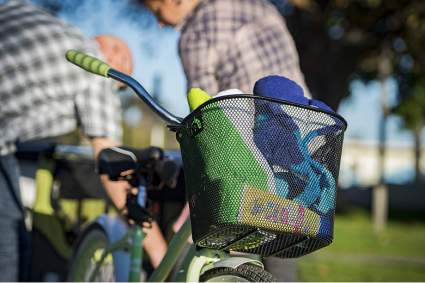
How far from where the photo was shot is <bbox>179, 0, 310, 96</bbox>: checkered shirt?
3.89m

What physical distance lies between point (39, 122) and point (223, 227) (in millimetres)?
1946

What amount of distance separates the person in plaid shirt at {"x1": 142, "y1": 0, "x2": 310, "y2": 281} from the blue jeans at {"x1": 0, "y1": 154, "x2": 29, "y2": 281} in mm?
919

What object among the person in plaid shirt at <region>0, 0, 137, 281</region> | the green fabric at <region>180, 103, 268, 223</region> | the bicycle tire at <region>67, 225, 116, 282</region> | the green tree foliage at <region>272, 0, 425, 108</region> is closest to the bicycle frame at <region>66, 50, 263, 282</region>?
the green fabric at <region>180, 103, 268, 223</region>

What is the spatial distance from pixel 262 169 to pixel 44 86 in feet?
6.43

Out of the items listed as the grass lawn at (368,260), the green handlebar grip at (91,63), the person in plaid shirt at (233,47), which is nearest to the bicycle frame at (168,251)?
the green handlebar grip at (91,63)

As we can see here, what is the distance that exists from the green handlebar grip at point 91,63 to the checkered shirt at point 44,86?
1015 millimetres

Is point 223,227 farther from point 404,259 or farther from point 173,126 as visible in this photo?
point 404,259

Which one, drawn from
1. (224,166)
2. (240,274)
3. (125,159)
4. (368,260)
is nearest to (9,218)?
(125,159)

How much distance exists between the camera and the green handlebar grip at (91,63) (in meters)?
2.99

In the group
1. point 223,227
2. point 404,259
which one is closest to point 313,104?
point 223,227

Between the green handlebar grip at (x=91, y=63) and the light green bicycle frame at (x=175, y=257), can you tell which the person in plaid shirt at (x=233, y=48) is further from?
the green handlebar grip at (x=91, y=63)

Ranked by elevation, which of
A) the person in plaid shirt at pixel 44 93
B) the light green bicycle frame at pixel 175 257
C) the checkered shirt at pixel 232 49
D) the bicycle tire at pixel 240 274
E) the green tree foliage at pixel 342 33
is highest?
the checkered shirt at pixel 232 49

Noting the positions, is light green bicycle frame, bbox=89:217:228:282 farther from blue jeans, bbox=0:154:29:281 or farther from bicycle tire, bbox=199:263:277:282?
blue jeans, bbox=0:154:29:281

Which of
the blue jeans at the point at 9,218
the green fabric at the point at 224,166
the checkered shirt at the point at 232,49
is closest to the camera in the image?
the green fabric at the point at 224,166
